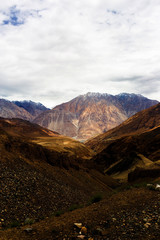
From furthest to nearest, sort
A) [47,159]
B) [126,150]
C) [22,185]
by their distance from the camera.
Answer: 1. [126,150]
2. [47,159]
3. [22,185]

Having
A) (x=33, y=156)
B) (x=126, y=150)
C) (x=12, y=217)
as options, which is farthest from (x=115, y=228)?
(x=126, y=150)

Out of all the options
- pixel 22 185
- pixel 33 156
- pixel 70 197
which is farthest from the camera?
pixel 33 156

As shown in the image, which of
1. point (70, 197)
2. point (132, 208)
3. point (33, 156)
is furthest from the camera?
point (33, 156)

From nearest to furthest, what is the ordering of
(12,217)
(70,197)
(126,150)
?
1. (12,217)
2. (70,197)
3. (126,150)

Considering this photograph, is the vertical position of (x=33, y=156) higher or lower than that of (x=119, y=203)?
higher

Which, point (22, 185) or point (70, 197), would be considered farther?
point (70, 197)

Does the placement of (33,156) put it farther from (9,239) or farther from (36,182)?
(9,239)

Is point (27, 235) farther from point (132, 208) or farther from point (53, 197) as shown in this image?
point (53, 197)

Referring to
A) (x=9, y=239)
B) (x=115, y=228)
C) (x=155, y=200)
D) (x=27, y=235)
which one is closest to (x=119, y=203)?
(x=155, y=200)

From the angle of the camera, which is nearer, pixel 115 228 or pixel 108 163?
pixel 115 228
